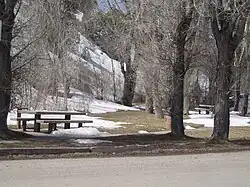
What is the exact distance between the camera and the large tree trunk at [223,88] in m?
16.6

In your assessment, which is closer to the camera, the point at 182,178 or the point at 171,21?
the point at 182,178

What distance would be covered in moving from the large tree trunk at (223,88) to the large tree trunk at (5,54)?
673cm

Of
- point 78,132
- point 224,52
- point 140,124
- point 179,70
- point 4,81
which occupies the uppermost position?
point 224,52

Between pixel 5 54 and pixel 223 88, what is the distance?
7.20 meters

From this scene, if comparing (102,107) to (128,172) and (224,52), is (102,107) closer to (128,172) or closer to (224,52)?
(224,52)

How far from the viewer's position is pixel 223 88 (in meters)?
16.9

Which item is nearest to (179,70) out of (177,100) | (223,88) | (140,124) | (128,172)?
(177,100)

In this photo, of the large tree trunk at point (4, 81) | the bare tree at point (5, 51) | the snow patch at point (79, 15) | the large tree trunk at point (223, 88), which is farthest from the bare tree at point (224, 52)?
the large tree trunk at point (4, 81)

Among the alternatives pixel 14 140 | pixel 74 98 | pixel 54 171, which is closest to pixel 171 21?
pixel 14 140

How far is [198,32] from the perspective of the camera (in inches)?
711

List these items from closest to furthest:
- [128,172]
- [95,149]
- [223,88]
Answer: [128,172] → [95,149] → [223,88]

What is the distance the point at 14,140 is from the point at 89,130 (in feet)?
21.3

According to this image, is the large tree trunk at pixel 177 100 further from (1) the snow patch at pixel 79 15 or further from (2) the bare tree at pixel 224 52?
(1) the snow patch at pixel 79 15

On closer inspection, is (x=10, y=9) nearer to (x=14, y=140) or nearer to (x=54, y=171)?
(x=14, y=140)
